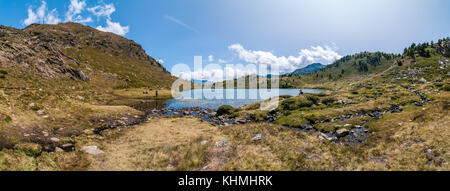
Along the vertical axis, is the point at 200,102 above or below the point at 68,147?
above

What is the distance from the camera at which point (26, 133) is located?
1714 centimetres

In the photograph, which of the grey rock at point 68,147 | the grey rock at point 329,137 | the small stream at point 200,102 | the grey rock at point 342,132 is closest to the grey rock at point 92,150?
the grey rock at point 68,147

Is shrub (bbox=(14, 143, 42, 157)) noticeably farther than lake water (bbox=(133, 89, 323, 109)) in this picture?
No

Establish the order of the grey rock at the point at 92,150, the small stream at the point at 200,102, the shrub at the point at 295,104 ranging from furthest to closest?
the small stream at the point at 200,102
the shrub at the point at 295,104
the grey rock at the point at 92,150

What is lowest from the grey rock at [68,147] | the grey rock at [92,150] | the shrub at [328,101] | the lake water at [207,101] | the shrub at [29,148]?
the grey rock at [92,150]

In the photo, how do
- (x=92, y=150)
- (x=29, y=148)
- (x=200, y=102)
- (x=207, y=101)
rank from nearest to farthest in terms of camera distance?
1. (x=29, y=148)
2. (x=92, y=150)
3. (x=200, y=102)
4. (x=207, y=101)

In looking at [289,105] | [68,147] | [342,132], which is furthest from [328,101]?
[68,147]

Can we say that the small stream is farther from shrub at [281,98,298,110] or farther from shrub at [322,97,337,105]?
shrub at [322,97,337,105]

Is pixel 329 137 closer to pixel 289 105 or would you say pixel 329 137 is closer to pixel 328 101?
pixel 289 105

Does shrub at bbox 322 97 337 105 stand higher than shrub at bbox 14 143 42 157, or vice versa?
shrub at bbox 322 97 337 105

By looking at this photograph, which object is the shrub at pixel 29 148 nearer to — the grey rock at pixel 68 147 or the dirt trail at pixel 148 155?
the grey rock at pixel 68 147

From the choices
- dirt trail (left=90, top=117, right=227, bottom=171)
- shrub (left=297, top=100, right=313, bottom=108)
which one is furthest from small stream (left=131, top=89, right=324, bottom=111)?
dirt trail (left=90, top=117, right=227, bottom=171)
